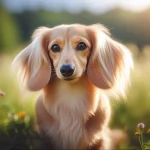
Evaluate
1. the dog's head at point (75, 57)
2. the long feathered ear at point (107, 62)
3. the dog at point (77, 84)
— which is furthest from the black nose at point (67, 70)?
the long feathered ear at point (107, 62)

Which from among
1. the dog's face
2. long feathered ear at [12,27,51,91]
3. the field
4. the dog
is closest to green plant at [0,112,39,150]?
the dog

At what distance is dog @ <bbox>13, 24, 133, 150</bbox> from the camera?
4.04 meters

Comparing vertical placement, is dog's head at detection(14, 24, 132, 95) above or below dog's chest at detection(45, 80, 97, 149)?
above

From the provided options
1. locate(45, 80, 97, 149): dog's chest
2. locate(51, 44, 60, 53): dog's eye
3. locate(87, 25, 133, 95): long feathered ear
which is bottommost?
locate(45, 80, 97, 149): dog's chest

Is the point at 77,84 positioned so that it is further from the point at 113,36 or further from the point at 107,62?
the point at 113,36

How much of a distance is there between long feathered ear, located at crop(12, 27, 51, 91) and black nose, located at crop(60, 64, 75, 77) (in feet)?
1.12

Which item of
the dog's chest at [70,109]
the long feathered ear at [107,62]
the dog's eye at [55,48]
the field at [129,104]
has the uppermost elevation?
the dog's eye at [55,48]

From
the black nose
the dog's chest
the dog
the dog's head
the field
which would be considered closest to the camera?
the black nose

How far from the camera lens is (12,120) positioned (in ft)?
14.8

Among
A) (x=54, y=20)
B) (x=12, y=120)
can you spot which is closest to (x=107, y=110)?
(x=12, y=120)

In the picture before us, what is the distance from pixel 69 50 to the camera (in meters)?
3.88

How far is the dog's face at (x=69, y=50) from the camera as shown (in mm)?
3776

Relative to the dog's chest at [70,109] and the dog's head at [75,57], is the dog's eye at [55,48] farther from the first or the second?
the dog's chest at [70,109]

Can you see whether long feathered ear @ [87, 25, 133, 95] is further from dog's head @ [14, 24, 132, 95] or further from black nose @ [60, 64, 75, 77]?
black nose @ [60, 64, 75, 77]
